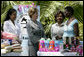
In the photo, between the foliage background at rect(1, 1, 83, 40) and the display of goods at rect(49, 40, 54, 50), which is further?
the foliage background at rect(1, 1, 83, 40)

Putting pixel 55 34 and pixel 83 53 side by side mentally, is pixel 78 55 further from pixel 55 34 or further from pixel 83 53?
pixel 55 34

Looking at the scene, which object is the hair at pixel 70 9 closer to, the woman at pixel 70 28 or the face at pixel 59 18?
the woman at pixel 70 28

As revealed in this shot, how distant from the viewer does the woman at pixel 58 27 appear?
4.19 metres

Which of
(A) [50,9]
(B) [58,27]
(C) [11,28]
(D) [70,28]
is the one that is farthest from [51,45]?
(C) [11,28]

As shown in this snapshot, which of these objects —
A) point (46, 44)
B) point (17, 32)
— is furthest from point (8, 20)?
point (46, 44)

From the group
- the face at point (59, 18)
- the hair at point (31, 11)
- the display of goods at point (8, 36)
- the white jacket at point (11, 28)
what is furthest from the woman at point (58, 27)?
the display of goods at point (8, 36)

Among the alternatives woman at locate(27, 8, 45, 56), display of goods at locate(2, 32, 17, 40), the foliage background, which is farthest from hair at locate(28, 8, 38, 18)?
display of goods at locate(2, 32, 17, 40)

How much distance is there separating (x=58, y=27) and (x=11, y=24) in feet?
3.12

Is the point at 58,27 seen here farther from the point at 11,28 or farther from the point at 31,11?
the point at 11,28

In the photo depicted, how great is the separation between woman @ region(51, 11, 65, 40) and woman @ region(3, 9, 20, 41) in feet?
2.33

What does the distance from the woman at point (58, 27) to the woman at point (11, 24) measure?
27.9 inches

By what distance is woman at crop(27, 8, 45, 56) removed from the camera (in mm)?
4195

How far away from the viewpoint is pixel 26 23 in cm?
423

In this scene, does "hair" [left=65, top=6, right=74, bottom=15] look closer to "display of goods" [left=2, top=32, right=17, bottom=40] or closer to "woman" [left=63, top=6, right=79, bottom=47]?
"woman" [left=63, top=6, right=79, bottom=47]
